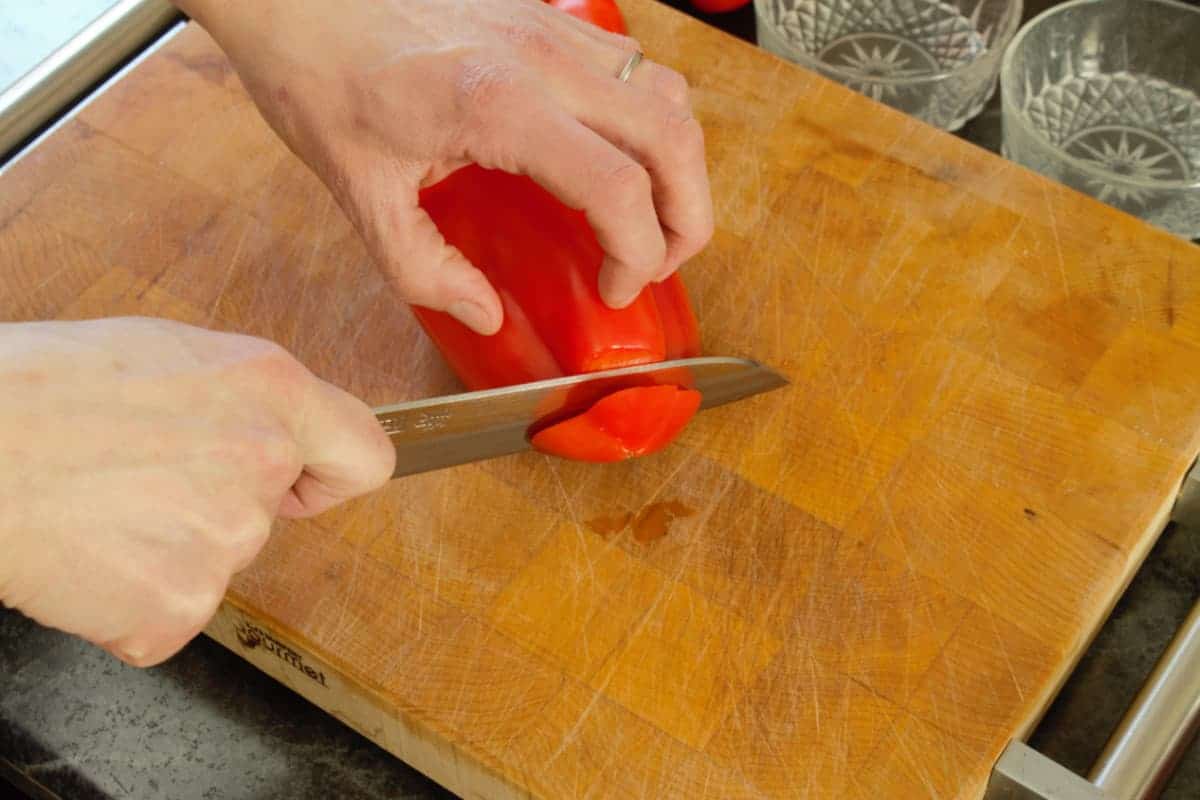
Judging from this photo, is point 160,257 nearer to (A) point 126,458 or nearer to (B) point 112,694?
(B) point 112,694

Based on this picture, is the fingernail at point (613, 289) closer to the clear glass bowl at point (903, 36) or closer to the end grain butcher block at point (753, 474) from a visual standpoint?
the end grain butcher block at point (753, 474)

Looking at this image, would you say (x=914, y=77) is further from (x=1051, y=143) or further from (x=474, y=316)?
(x=474, y=316)

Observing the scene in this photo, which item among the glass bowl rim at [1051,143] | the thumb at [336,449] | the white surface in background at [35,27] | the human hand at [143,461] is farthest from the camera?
the white surface in background at [35,27]

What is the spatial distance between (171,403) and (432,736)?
419 mm

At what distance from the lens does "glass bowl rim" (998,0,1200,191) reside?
4.90ft

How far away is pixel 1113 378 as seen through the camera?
1379 millimetres

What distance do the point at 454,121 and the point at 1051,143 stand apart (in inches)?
31.3

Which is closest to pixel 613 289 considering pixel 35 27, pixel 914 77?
pixel 914 77

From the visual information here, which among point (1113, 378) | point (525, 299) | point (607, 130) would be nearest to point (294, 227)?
point (525, 299)

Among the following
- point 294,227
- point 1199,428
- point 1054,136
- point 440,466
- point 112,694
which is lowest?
point 112,694

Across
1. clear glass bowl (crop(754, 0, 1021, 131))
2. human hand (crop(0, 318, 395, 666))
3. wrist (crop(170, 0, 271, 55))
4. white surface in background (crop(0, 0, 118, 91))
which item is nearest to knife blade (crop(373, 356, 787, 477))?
human hand (crop(0, 318, 395, 666))

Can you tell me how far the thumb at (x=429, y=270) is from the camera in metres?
1.23

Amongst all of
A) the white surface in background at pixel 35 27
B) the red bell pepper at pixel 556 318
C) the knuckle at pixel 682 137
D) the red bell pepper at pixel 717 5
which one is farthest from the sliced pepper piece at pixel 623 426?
the white surface in background at pixel 35 27

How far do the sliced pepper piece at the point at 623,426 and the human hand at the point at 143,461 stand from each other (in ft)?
0.97
